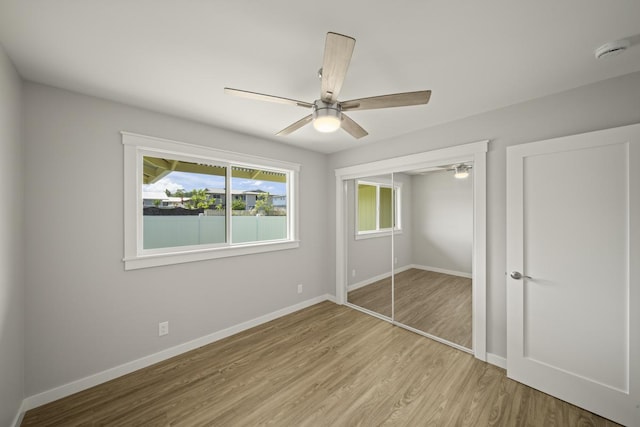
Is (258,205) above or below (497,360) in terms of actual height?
above

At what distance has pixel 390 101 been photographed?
149 centimetres

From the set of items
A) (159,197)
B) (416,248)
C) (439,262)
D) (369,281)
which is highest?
(159,197)

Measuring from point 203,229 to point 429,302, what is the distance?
3059 millimetres

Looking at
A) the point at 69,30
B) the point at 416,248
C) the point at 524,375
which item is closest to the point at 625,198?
the point at 524,375

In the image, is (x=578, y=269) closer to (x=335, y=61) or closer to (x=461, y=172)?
(x=461, y=172)

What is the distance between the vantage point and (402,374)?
2.17m

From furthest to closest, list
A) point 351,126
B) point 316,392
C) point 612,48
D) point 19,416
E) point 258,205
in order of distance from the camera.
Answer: point 258,205, point 316,392, point 351,126, point 19,416, point 612,48

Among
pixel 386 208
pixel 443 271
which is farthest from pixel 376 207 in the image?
pixel 443 271

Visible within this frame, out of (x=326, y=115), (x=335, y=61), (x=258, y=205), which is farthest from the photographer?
(x=258, y=205)

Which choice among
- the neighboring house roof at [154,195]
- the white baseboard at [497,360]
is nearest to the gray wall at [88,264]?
the neighboring house roof at [154,195]

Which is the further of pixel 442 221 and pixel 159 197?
pixel 442 221

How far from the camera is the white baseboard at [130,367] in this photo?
1805 mm

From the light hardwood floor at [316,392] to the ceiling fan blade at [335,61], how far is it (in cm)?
224

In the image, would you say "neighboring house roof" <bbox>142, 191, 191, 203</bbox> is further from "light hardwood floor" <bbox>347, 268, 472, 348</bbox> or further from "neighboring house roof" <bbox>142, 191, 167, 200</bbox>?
"light hardwood floor" <bbox>347, 268, 472, 348</bbox>
